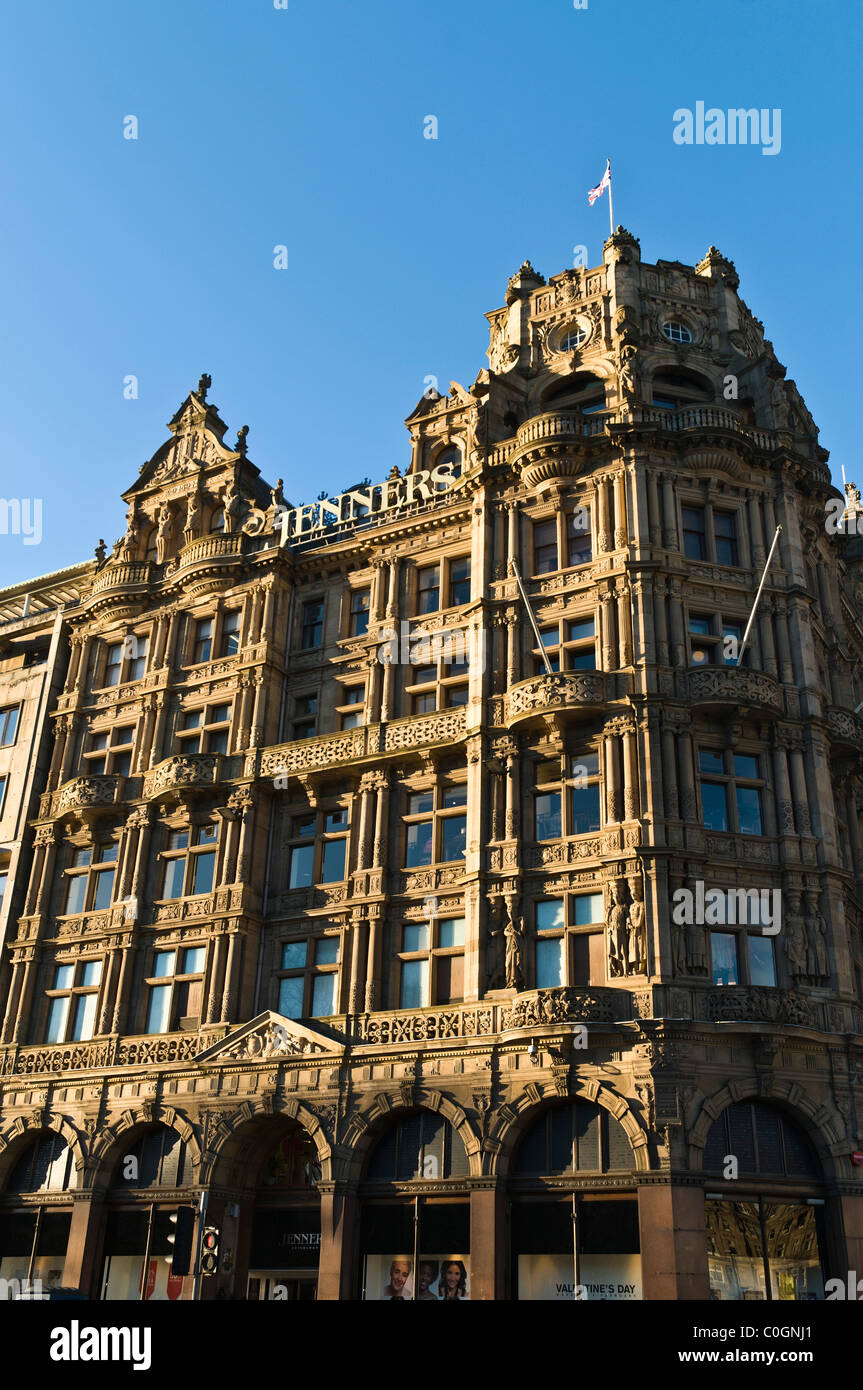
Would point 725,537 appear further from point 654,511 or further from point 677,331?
point 677,331

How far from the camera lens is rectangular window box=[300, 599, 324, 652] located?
48.6 metres

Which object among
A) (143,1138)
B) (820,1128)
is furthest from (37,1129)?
(820,1128)

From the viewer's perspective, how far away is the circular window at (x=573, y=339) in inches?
1907

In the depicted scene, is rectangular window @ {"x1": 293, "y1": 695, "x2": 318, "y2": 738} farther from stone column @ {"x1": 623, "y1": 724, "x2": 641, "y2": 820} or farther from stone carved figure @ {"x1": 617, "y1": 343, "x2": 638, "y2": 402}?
stone carved figure @ {"x1": 617, "y1": 343, "x2": 638, "y2": 402}

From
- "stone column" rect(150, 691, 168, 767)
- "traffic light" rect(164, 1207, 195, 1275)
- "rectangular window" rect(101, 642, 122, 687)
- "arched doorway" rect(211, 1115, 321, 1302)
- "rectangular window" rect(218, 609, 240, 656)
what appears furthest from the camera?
"rectangular window" rect(101, 642, 122, 687)

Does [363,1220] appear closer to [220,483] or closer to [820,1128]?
[820,1128]

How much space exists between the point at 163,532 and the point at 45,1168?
89.4 ft

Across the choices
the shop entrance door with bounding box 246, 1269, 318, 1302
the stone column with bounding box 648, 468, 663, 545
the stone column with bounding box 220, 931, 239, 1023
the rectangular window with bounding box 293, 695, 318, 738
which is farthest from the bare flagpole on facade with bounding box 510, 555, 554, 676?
the shop entrance door with bounding box 246, 1269, 318, 1302

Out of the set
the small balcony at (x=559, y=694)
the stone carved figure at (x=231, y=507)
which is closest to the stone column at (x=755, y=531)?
the small balcony at (x=559, y=694)

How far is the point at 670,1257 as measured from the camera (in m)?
30.4

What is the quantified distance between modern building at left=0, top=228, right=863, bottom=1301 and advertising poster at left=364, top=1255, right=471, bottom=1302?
104 mm

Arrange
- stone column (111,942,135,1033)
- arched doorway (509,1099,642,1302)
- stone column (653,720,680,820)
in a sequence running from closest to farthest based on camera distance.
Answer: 1. arched doorway (509,1099,642,1302)
2. stone column (653,720,680,820)
3. stone column (111,942,135,1033)

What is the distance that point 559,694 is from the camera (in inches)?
1518
